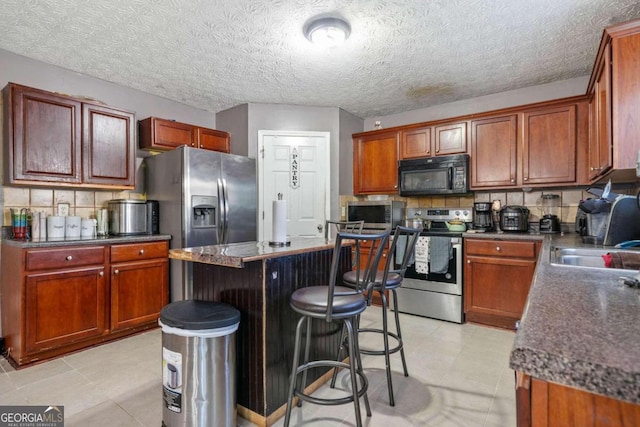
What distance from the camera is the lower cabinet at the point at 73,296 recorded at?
2.36 m

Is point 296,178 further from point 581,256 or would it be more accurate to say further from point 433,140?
point 581,256

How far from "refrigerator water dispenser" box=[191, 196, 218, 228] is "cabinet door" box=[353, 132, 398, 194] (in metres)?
1.95

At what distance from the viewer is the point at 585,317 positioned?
676 mm

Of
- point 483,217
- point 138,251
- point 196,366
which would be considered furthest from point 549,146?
point 138,251

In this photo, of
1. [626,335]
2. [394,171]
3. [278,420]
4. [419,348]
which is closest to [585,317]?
[626,335]

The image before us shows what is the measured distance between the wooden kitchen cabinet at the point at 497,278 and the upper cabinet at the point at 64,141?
3.54 metres

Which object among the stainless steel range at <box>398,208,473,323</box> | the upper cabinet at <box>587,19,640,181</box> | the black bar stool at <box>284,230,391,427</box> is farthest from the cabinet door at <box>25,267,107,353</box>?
the upper cabinet at <box>587,19,640,181</box>

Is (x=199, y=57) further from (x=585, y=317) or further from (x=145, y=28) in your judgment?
(x=585, y=317)

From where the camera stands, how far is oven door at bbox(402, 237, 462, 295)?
327 centimetres

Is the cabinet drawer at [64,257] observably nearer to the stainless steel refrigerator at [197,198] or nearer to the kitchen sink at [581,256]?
the stainless steel refrigerator at [197,198]

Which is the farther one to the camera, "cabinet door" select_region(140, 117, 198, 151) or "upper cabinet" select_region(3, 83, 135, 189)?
"cabinet door" select_region(140, 117, 198, 151)

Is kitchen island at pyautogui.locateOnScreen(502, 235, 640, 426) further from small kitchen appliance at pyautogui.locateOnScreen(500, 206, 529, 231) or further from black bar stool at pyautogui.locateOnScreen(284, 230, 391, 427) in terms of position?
small kitchen appliance at pyautogui.locateOnScreen(500, 206, 529, 231)

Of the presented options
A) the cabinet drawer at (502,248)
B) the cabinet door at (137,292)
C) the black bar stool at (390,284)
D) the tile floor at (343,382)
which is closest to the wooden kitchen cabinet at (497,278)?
the cabinet drawer at (502,248)

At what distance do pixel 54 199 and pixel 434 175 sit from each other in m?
3.86
